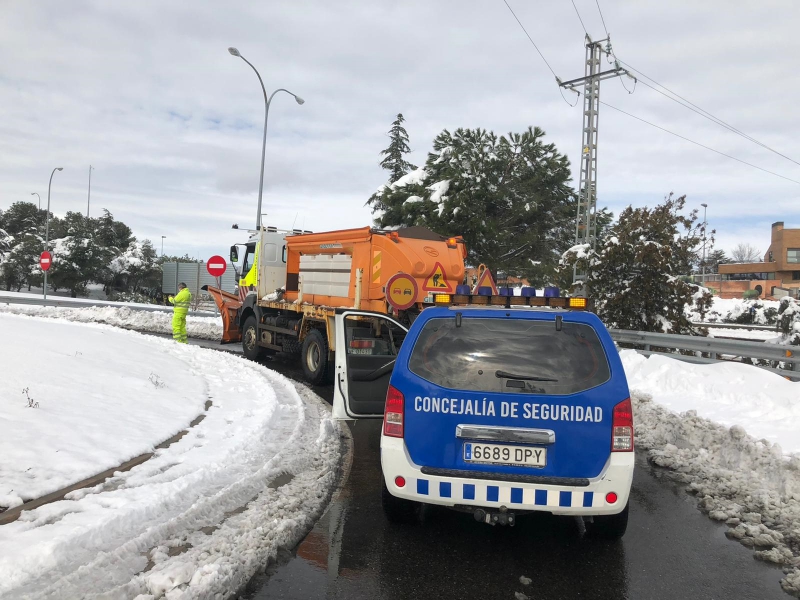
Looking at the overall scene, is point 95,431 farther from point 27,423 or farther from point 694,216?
point 694,216

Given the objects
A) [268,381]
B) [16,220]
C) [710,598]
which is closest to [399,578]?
[710,598]

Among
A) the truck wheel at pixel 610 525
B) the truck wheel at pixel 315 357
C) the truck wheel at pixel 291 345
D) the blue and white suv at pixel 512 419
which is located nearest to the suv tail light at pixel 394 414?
the blue and white suv at pixel 512 419

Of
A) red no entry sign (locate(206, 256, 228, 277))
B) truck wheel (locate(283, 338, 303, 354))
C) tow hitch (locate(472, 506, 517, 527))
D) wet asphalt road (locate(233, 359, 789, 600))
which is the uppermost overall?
red no entry sign (locate(206, 256, 228, 277))

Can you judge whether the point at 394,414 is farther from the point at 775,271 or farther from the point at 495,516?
the point at 775,271

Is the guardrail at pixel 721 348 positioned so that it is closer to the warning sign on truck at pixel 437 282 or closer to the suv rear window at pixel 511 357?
the warning sign on truck at pixel 437 282

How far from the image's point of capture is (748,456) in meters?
5.82

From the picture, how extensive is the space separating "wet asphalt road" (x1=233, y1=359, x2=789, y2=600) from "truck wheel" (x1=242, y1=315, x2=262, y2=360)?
31.5 ft

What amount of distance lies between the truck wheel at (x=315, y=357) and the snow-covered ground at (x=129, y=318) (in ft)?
29.9

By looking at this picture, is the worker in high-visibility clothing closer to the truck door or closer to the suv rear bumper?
the truck door

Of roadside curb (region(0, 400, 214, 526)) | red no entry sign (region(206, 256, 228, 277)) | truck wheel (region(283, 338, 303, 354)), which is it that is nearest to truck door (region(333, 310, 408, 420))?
roadside curb (region(0, 400, 214, 526))

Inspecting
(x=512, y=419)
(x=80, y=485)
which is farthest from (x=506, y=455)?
(x=80, y=485)

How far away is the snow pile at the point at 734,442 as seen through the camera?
4.50m

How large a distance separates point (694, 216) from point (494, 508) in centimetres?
1270

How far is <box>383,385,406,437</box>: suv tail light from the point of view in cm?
398
